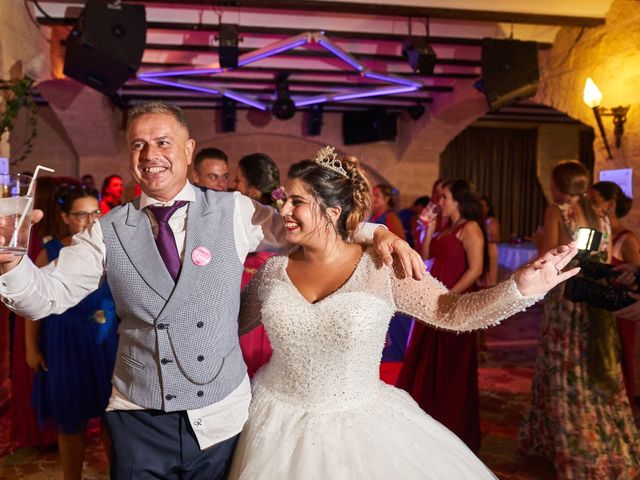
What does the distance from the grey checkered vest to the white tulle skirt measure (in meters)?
0.18

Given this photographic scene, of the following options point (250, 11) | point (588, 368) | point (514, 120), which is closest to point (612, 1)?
point (250, 11)

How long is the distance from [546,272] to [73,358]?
6.87 feet

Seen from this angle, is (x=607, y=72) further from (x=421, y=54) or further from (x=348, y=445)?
(x=348, y=445)

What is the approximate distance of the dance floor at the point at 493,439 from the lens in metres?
3.21

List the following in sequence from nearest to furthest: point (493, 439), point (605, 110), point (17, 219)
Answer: point (17, 219), point (493, 439), point (605, 110)

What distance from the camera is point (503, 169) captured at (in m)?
12.2

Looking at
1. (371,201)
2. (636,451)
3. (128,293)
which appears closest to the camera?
(128,293)

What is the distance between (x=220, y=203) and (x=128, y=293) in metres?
0.36

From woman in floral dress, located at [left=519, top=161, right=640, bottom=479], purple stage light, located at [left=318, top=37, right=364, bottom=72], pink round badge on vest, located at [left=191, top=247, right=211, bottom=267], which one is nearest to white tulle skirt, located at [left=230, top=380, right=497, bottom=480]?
pink round badge on vest, located at [left=191, top=247, right=211, bottom=267]

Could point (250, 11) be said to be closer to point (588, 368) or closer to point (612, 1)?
point (612, 1)

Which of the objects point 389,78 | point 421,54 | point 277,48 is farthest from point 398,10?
point 389,78

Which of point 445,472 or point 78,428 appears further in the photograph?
point 78,428

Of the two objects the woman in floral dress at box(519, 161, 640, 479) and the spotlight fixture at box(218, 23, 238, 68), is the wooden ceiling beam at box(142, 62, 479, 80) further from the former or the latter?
the woman in floral dress at box(519, 161, 640, 479)

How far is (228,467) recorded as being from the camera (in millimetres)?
1694
